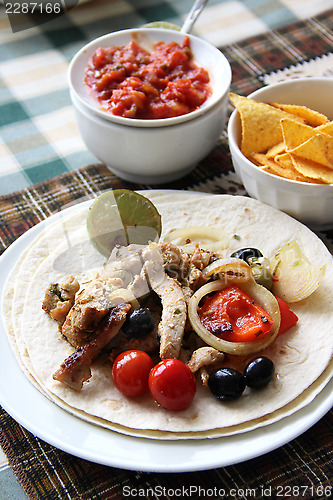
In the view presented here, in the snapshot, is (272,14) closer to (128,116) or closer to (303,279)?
(128,116)

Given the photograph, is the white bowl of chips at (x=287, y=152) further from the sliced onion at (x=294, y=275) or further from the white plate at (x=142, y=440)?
the white plate at (x=142, y=440)

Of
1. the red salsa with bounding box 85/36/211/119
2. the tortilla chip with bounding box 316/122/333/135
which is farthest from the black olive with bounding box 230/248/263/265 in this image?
the red salsa with bounding box 85/36/211/119

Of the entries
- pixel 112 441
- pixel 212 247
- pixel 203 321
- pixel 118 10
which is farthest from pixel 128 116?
pixel 118 10

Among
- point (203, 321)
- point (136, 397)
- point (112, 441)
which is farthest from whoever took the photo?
point (203, 321)

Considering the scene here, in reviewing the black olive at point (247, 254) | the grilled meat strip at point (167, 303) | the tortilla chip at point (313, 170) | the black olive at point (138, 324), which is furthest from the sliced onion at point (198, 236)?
the black olive at point (138, 324)

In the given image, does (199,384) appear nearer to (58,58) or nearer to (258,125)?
(258,125)

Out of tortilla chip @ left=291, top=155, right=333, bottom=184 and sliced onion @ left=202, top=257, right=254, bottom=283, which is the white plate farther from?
tortilla chip @ left=291, top=155, right=333, bottom=184
